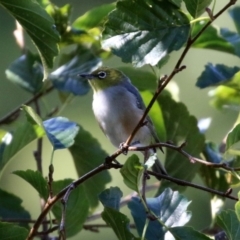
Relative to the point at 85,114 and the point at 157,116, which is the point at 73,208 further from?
the point at 85,114

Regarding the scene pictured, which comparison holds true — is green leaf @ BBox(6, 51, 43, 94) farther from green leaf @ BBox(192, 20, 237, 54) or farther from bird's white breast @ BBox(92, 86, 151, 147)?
green leaf @ BBox(192, 20, 237, 54)

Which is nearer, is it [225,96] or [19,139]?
[19,139]

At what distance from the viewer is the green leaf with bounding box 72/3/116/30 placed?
2305 millimetres

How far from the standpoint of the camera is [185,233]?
4.61 ft

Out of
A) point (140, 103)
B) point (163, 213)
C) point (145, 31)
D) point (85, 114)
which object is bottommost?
point (85, 114)

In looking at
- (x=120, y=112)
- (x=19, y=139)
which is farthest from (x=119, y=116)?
(x=19, y=139)

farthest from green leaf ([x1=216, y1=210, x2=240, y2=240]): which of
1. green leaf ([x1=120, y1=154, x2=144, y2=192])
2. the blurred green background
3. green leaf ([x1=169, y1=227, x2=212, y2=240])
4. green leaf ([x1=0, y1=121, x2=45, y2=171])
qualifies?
the blurred green background

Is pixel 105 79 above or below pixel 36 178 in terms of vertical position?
below

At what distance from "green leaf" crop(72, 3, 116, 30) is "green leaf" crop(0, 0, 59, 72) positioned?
2.61 feet

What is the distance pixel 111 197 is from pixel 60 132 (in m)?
0.22

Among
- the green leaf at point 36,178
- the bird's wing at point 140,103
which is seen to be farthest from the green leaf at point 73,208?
the bird's wing at point 140,103

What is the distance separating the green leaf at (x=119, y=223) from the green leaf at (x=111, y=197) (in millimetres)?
117

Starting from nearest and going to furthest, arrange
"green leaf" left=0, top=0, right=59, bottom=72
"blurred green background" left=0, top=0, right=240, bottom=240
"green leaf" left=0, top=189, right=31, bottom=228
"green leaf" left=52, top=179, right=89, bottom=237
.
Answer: "green leaf" left=0, top=0, right=59, bottom=72 < "green leaf" left=52, top=179, right=89, bottom=237 < "green leaf" left=0, top=189, right=31, bottom=228 < "blurred green background" left=0, top=0, right=240, bottom=240

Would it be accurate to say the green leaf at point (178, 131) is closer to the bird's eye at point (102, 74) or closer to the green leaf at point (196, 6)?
the bird's eye at point (102, 74)
